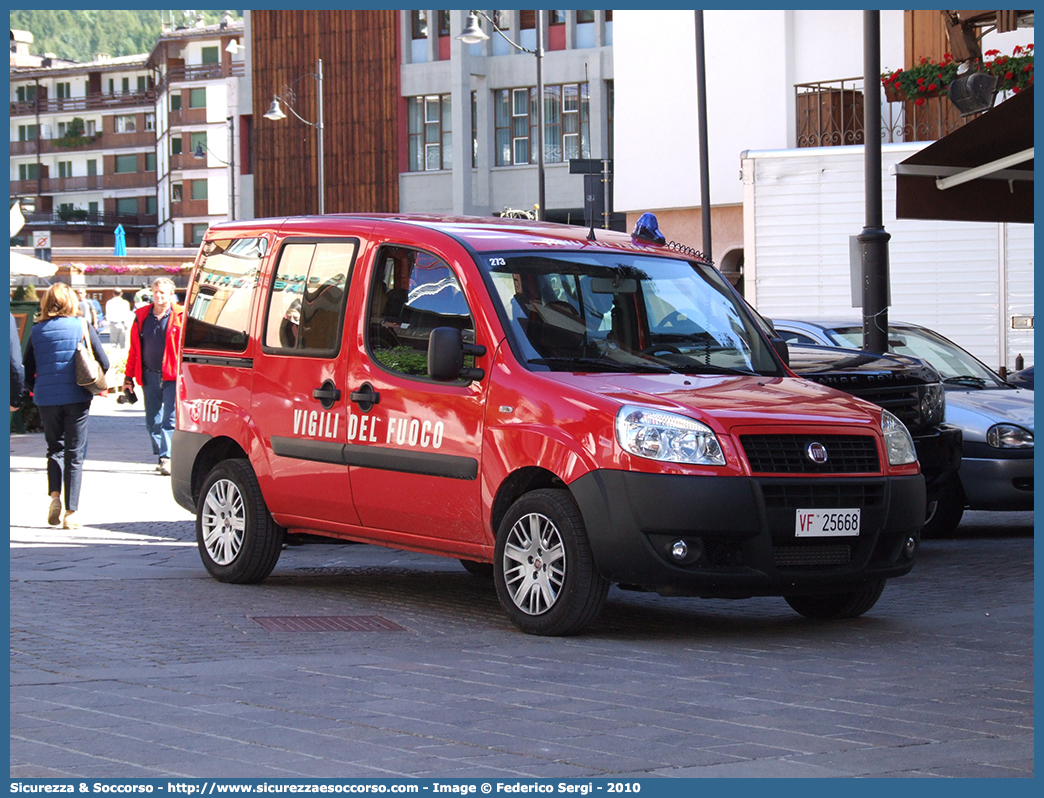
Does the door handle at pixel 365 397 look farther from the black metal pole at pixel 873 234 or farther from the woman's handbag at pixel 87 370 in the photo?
the black metal pole at pixel 873 234

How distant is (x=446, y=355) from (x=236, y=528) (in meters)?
2.31

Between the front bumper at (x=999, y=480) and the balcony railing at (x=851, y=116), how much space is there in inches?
567

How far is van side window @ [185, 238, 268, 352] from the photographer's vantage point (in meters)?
9.66

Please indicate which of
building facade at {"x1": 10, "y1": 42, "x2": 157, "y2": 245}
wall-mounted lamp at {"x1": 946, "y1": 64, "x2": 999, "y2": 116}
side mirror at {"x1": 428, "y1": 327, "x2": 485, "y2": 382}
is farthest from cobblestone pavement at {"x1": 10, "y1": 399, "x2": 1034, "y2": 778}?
building facade at {"x1": 10, "y1": 42, "x2": 157, "y2": 245}

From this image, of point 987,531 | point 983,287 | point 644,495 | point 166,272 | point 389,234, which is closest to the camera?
point 644,495

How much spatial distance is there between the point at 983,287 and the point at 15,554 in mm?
12498

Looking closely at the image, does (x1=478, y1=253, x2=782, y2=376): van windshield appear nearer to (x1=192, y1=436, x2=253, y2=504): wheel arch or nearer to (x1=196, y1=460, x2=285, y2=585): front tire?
(x1=196, y1=460, x2=285, y2=585): front tire

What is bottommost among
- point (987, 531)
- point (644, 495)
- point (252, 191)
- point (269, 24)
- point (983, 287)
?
point (987, 531)

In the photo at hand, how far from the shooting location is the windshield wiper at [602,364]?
7984 mm

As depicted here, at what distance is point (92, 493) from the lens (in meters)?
14.8

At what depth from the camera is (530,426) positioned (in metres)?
7.75

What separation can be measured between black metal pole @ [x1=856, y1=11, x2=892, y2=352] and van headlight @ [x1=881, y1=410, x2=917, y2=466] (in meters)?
4.56
